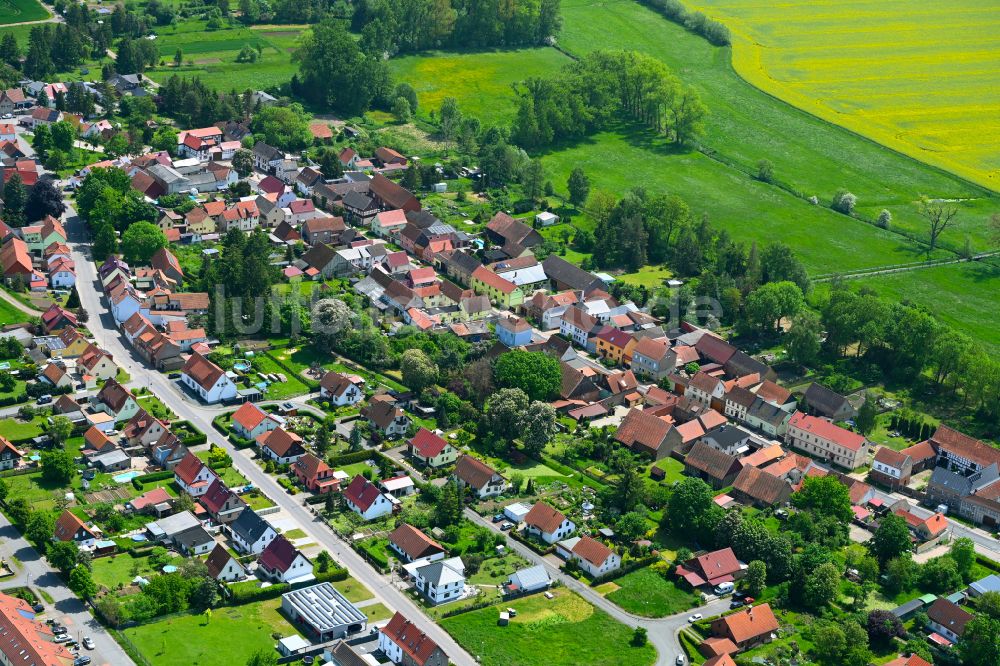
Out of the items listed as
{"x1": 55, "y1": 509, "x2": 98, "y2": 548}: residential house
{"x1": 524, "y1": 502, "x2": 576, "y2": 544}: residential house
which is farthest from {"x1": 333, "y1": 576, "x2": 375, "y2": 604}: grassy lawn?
{"x1": 55, "y1": 509, "x2": 98, "y2": 548}: residential house

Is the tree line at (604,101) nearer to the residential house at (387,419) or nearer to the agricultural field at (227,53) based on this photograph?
the agricultural field at (227,53)

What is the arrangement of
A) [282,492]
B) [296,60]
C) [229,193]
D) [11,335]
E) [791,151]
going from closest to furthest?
[282,492] → [11,335] → [229,193] → [791,151] → [296,60]

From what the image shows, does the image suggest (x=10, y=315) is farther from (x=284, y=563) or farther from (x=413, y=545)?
(x=413, y=545)

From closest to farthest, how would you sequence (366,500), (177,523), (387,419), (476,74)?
(177,523) → (366,500) → (387,419) → (476,74)

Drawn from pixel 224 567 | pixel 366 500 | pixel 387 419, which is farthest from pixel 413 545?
pixel 387 419

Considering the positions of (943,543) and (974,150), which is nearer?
(943,543)

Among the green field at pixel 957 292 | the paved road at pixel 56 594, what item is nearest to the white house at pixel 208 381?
the paved road at pixel 56 594

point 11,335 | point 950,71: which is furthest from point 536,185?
point 950,71

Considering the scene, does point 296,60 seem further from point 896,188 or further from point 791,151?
point 896,188
